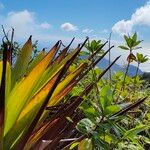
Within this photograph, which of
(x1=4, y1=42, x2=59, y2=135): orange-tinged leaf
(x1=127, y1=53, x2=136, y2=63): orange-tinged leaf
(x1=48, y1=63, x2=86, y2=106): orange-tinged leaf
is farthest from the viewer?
(x1=127, y1=53, x2=136, y2=63): orange-tinged leaf

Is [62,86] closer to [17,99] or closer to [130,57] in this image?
[17,99]

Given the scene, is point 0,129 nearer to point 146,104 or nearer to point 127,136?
point 127,136

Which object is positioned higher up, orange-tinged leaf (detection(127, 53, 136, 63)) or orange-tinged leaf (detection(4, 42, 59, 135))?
orange-tinged leaf (detection(127, 53, 136, 63))

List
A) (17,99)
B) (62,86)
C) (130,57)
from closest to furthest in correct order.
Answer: (17,99) → (62,86) → (130,57)

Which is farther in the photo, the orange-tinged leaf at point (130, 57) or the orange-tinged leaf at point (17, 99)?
the orange-tinged leaf at point (130, 57)

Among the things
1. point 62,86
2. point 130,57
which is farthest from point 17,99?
point 130,57

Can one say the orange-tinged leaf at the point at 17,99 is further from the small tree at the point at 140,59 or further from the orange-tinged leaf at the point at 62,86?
the small tree at the point at 140,59

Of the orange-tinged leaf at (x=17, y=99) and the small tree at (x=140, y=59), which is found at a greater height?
the small tree at (x=140, y=59)

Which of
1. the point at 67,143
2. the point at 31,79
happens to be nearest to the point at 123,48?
the point at 67,143

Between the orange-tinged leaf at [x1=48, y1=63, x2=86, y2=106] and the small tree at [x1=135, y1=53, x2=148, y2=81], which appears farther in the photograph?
the small tree at [x1=135, y1=53, x2=148, y2=81]

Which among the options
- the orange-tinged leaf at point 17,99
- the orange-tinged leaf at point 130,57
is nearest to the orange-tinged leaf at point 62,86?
the orange-tinged leaf at point 17,99

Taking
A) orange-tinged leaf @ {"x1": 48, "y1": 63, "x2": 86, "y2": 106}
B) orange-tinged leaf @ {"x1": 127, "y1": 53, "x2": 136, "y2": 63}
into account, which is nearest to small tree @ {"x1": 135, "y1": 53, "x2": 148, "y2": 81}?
orange-tinged leaf @ {"x1": 127, "y1": 53, "x2": 136, "y2": 63}

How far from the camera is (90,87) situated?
6.54 feet

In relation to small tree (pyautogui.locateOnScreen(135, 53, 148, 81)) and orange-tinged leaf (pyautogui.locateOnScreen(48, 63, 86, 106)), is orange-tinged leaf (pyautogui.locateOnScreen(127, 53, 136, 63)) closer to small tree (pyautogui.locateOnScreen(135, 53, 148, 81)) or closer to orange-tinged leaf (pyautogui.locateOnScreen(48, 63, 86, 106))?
small tree (pyautogui.locateOnScreen(135, 53, 148, 81))
